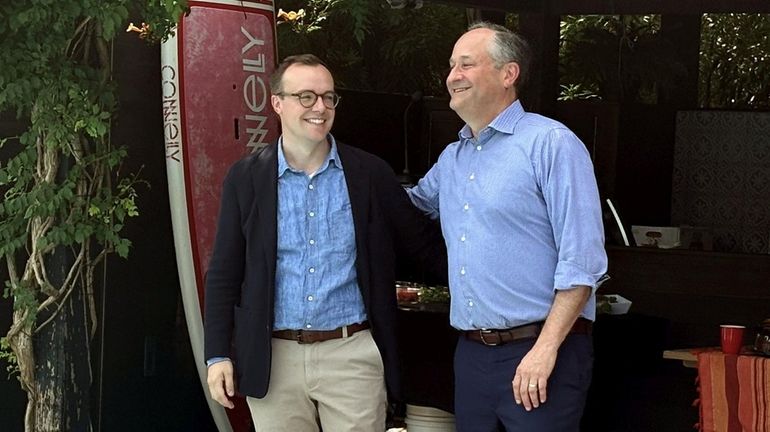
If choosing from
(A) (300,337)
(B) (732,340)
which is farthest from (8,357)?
(B) (732,340)

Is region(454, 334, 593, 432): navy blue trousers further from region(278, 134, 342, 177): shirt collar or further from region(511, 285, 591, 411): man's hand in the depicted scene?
region(278, 134, 342, 177): shirt collar

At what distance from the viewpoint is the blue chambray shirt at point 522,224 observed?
3.22 metres

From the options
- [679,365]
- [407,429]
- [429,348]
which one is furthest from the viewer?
[679,365]

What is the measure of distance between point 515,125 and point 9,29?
72.8 inches

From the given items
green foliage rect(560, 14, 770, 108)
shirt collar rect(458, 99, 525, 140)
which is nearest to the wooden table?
shirt collar rect(458, 99, 525, 140)

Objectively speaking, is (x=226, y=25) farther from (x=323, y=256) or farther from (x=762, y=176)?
(x=762, y=176)

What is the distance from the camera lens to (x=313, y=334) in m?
3.51

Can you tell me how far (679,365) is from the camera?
6695mm

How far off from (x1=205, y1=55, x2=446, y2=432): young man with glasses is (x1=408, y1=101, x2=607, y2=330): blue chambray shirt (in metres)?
0.28

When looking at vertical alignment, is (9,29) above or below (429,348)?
above

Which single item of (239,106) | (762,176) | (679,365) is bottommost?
(679,365)

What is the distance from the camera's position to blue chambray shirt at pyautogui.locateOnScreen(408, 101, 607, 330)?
127 inches

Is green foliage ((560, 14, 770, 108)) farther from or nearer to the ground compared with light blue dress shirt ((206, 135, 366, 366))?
farther from the ground

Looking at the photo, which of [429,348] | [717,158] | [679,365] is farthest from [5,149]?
[717,158]
